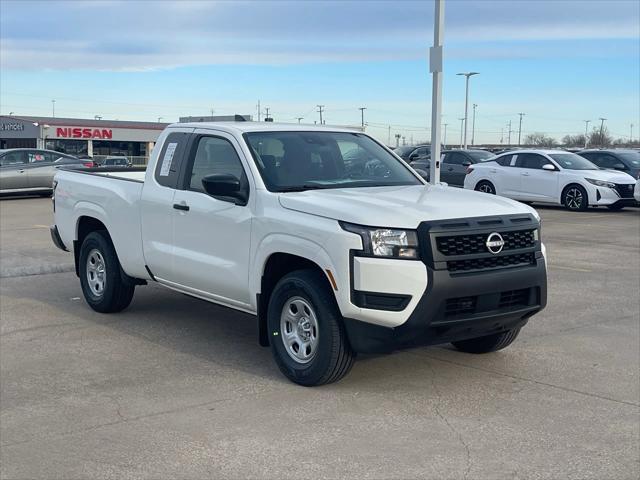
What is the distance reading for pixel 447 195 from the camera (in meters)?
6.22

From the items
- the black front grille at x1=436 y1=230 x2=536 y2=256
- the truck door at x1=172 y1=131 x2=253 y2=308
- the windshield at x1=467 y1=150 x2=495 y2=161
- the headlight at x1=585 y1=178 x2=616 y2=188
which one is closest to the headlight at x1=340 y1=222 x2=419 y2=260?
the black front grille at x1=436 y1=230 x2=536 y2=256

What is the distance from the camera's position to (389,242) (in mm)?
5332

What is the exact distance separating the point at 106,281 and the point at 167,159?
5.09 ft

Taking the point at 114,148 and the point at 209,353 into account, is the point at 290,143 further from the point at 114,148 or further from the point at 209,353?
the point at 114,148

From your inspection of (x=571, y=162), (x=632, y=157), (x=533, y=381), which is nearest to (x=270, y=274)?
(x=533, y=381)

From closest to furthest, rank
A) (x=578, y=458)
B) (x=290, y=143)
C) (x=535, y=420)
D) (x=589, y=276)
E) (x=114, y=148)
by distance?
(x=578, y=458)
(x=535, y=420)
(x=290, y=143)
(x=589, y=276)
(x=114, y=148)

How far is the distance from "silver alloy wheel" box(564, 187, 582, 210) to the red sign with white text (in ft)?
174

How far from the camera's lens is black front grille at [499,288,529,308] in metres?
5.68

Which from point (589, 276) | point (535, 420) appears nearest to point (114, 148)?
point (589, 276)

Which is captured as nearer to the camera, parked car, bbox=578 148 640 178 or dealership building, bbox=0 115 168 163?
parked car, bbox=578 148 640 178

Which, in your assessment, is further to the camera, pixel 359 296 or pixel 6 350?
pixel 6 350

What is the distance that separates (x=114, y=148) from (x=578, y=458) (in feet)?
229

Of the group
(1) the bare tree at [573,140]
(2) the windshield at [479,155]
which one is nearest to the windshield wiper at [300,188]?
(2) the windshield at [479,155]

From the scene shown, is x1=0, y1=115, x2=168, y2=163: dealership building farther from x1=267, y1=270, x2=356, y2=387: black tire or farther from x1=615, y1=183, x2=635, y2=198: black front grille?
x1=267, y1=270, x2=356, y2=387: black tire
